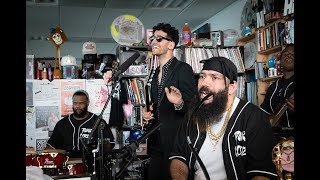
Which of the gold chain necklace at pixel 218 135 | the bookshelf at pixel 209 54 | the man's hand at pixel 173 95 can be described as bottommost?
the gold chain necklace at pixel 218 135

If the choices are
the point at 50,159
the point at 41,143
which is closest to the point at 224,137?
the point at 50,159

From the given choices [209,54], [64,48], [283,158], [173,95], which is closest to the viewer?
[283,158]

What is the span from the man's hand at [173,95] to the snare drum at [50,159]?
0.92 meters

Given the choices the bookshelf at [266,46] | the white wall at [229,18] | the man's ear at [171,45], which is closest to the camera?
the man's ear at [171,45]

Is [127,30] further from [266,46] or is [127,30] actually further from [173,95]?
[266,46]

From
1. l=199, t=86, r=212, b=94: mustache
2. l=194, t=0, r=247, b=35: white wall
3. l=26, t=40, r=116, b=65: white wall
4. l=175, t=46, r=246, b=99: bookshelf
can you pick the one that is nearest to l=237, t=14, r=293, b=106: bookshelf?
l=175, t=46, r=246, b=99: bookshelf

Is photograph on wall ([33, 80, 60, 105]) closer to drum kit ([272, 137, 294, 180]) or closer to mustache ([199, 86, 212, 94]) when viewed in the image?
mustache ([199, 86, 212, 94])

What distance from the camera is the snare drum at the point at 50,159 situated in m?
2.55

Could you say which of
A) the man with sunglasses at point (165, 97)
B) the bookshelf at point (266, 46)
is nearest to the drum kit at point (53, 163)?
the man with sunglasses at point (165, 97)

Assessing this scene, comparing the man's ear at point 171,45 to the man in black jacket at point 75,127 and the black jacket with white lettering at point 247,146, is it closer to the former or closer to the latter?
the black jacket with white lettering at point 247,146

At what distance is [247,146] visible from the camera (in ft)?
6.30

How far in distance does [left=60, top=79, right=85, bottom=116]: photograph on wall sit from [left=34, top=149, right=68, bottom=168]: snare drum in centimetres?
119

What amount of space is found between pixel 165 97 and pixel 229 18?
2.58 m

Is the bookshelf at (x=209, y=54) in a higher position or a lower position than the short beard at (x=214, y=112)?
higher
